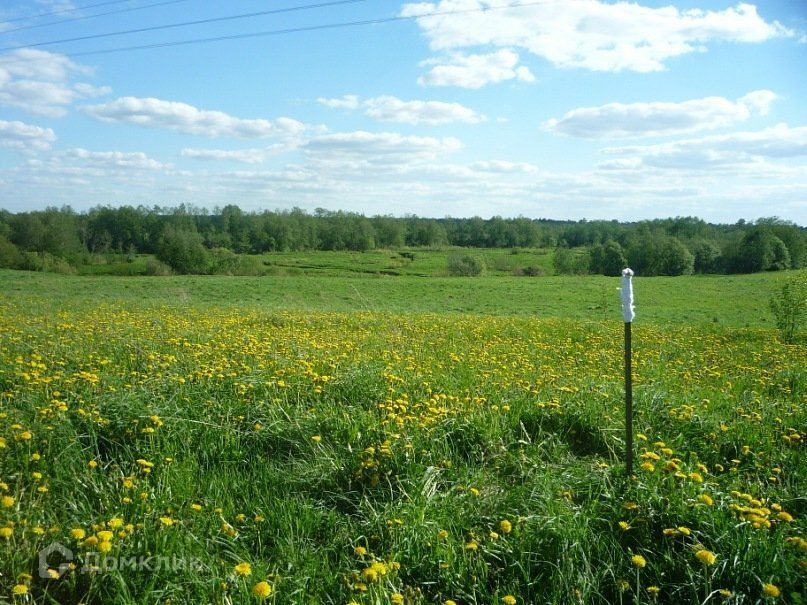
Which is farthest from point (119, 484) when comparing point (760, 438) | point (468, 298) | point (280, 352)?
point (468, 298)

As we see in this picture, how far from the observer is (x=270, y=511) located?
3947mm

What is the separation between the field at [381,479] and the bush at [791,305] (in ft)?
28.7

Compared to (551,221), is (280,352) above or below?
below

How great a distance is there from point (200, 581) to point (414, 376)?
417 cm

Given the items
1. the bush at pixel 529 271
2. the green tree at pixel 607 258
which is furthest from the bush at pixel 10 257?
the green tree at pixel 607 258

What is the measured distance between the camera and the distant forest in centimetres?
6181

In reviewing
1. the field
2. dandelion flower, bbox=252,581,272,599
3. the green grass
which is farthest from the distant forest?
dandelion flower, bbox=252,581,272,599

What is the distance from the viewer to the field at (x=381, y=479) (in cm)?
316

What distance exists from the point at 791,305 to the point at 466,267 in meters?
51.0

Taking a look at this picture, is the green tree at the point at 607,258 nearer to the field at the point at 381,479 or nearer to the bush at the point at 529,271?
the bush at the point at 529,271

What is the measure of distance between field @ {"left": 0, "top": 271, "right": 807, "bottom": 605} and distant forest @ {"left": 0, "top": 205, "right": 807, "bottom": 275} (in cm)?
5377

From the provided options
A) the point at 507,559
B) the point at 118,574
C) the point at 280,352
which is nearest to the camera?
the point at 118,574

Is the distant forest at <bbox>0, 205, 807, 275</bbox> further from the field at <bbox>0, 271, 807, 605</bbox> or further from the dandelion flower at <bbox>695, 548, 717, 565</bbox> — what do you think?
the dandelion flower at <bbox>695, 548, 717, 565</bbox>

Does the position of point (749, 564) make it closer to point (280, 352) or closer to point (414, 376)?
point (414, 376)
